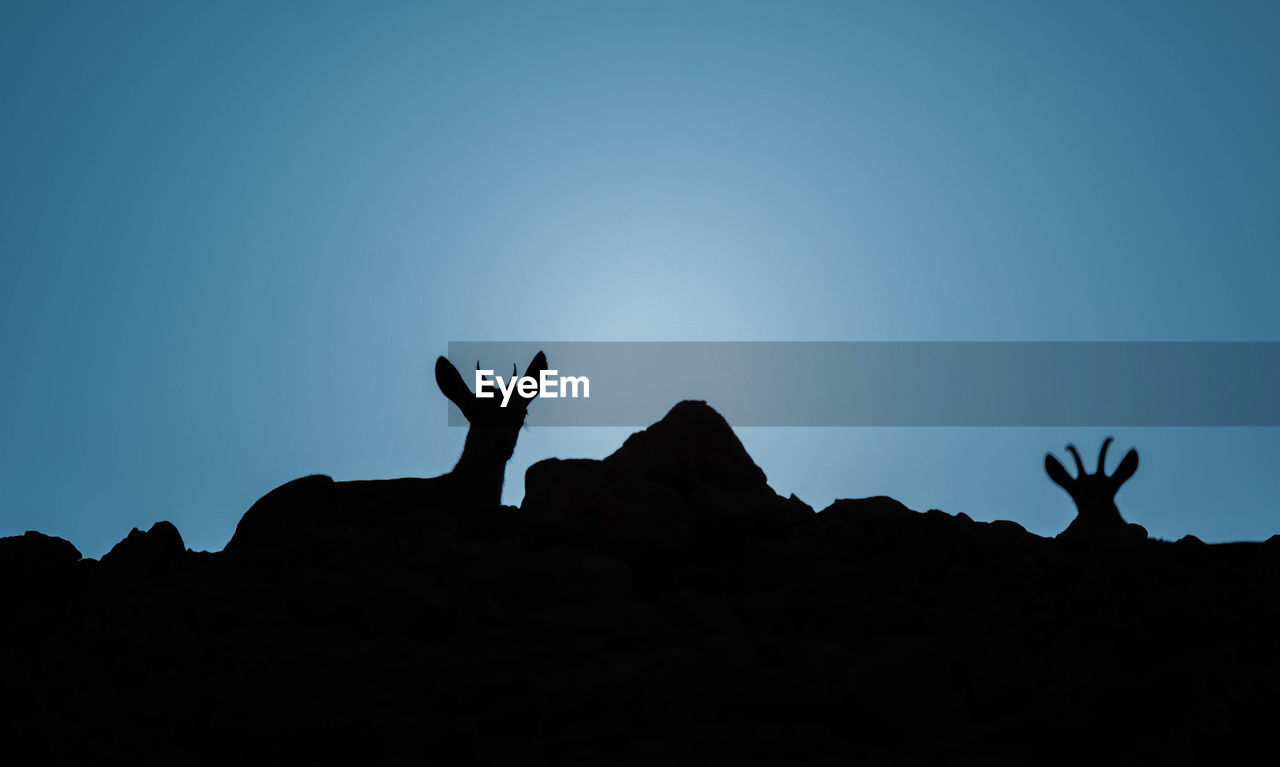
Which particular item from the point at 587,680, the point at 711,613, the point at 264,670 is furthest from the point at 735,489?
the point at 264,670

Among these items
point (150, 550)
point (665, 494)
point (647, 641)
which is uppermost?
point (665, 494)

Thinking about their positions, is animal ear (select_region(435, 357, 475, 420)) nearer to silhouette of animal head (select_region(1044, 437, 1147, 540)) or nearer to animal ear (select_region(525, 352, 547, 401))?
animal ear (select_region(525, 352, 547, 401))

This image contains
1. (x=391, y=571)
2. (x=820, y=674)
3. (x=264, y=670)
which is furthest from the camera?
(x=391, y=571)

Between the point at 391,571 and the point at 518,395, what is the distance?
17.4 ft

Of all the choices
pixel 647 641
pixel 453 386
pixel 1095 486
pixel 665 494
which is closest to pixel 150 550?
pixel 665 494

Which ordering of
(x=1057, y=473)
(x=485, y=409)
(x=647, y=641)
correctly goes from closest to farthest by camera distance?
1. (x=647, y=641)
2. (x=485, y=409)
3. (x=1057, y=473)

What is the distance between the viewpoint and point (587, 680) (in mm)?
3914

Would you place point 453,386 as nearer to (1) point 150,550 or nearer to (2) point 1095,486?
(1) point 150,550

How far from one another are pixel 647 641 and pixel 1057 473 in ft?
40.0

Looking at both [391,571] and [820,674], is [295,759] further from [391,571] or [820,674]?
[820,674]

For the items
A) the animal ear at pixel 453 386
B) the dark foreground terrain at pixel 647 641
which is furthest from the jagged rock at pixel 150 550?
the animal ear at pixel 453 386

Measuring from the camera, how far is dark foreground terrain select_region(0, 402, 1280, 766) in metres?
3.51

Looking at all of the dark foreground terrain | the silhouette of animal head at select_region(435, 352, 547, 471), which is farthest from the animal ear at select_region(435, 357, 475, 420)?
the dark foreground terrain

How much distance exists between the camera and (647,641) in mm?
4418
